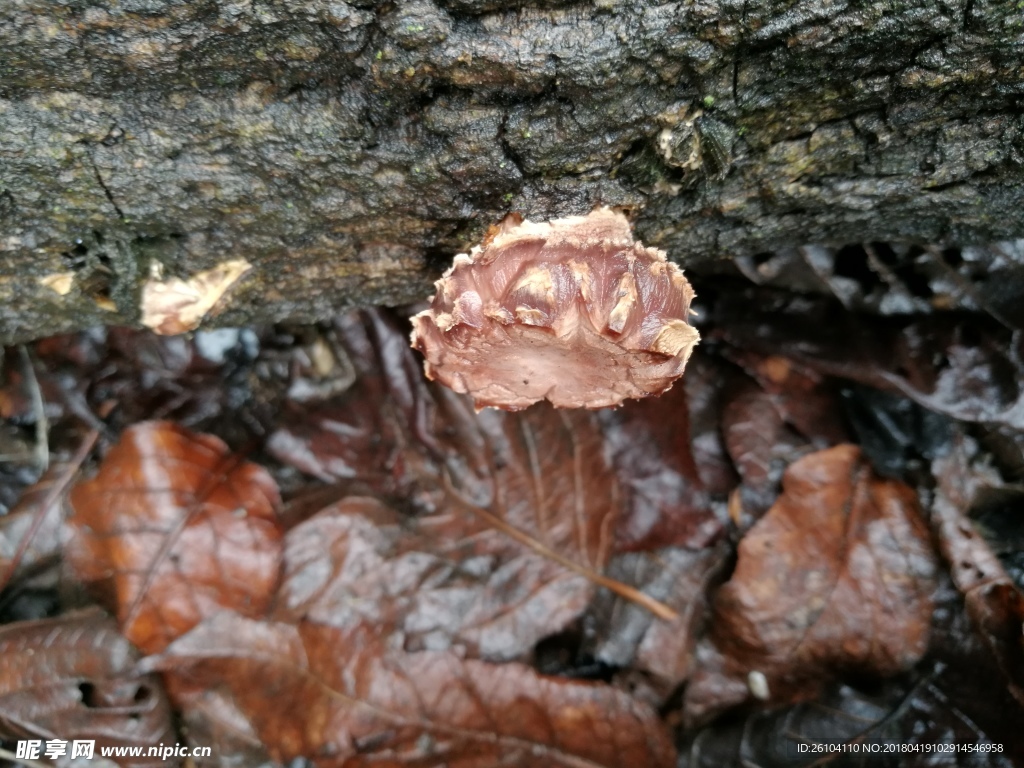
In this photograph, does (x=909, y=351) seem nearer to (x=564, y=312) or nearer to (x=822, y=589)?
(x=822, y=589)

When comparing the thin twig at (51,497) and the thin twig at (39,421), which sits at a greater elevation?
the thin twig at (39,421)

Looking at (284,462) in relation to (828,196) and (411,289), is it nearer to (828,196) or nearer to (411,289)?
(411,289)

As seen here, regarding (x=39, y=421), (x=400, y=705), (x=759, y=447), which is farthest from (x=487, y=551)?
(x=39, y=421)

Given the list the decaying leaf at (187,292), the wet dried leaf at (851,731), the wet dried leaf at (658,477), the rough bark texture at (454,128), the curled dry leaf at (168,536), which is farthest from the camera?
the wet dried leaf at (658,477)

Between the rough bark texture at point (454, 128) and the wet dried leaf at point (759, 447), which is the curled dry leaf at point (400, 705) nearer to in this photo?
the wet dried leaf at point (759, 447)

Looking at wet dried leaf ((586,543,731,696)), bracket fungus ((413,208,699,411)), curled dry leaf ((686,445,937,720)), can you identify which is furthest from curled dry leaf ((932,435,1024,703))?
bracket fungus ((413,208,699,411))

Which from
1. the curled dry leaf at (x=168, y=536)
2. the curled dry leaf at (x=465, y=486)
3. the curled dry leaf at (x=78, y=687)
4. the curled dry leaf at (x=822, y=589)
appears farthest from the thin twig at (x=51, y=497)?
the curled dry leaf at (x=822, y=589)

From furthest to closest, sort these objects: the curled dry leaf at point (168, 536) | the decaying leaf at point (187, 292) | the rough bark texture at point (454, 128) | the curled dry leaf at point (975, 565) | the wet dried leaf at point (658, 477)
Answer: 1. the wet dried leaf at point (658, 477)
2. the curled dry leaf at point (168, 536)
3. the curled dry leaf at point (975, 565)
4. the decaying leaf at point (187, 292)
5. the rough bark texture at point (454, 128)
